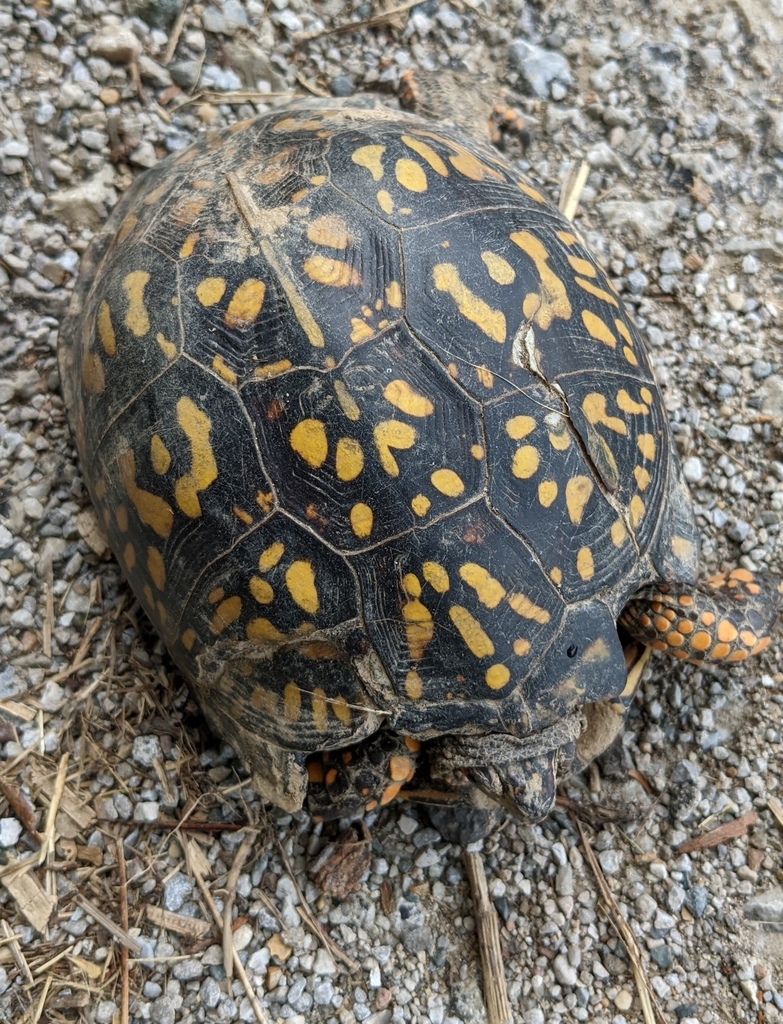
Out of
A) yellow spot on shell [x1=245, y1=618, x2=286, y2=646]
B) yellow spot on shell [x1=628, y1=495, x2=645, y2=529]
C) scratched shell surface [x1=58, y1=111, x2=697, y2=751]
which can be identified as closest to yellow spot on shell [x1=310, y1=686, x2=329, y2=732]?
scratched shell surface [x1=58, y1=111, x2=697, y2=751]

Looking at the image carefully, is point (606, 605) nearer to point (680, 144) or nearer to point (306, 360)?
point (306, 360)

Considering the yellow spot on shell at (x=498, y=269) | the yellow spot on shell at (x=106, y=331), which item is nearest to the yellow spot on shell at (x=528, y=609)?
the yellow spot on shell at (x=498, y=269)

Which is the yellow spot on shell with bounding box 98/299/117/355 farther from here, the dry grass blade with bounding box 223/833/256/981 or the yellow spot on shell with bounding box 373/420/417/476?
the dry grass blade with bounding box 223/833/256/981

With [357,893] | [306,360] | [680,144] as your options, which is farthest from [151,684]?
[680,144]

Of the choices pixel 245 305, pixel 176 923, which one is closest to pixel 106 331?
pixel 245 305

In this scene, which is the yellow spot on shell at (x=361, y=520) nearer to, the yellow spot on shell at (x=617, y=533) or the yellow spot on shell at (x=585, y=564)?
the yellow spot on shell at (x=585, y=564)

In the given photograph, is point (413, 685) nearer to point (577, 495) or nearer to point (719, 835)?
point (577, 495)

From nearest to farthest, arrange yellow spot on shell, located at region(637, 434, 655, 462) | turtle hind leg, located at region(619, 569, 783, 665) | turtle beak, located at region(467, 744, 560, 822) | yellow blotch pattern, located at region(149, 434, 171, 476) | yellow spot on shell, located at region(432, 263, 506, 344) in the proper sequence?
yellow spot on shell, located at region(432, 263, 506, 344) < yellow blotch pattern, located at region(149, 434, 171, 476) < turtle beak, located at region(467, 744, 560, 822) < yellow spot on shell, located at region(637, 434, 655, 462) < turtle hind leg, located at region(619, 569, 783, 665)
